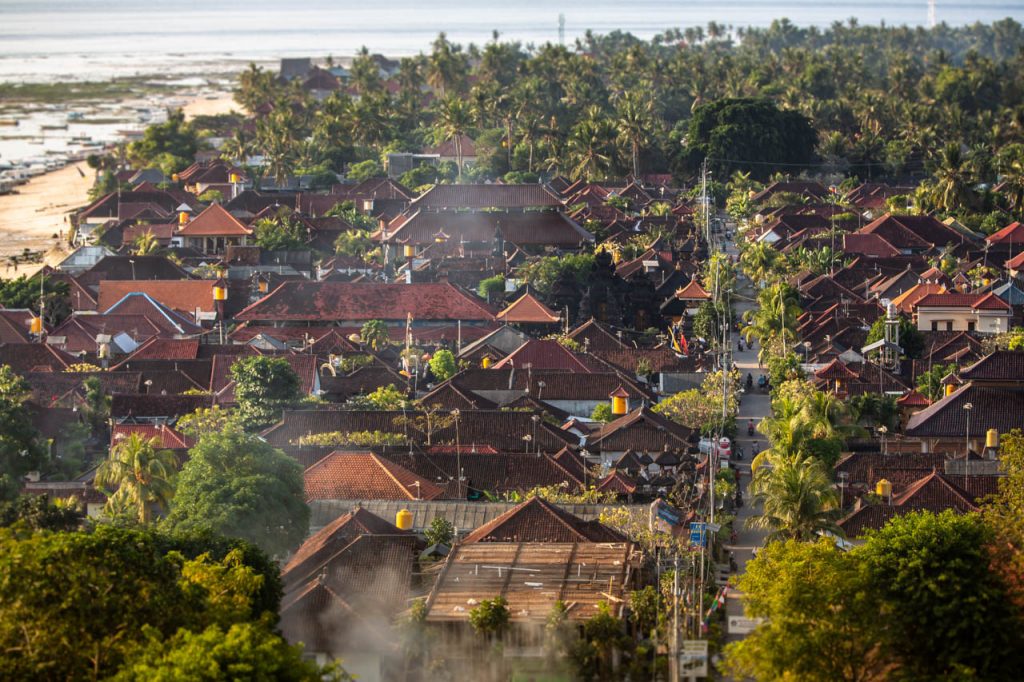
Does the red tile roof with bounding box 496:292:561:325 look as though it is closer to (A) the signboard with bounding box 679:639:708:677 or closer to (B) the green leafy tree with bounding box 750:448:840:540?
(B) the green leafy tree with bounding box 750:448:840:540

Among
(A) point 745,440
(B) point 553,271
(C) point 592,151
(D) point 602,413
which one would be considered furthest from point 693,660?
(C) point 592,151

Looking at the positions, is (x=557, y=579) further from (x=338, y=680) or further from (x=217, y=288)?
(x=217, y=288)

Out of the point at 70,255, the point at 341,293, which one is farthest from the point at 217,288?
the point at 70,255

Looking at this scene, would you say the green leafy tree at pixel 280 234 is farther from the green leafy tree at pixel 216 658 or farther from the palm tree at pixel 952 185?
the green leafy tree at pixel 216 658

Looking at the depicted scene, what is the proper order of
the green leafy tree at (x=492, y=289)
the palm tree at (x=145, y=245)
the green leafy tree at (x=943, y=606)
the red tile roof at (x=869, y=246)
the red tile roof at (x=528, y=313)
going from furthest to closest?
the red tile roof at (x=869, y=246)
the palm tree at (x=145, y=245)
the green leafy tree at (x=492, y=289)
the red tile roof at (x=528, y=313)
the green leafy tree at (x=943, y=606)

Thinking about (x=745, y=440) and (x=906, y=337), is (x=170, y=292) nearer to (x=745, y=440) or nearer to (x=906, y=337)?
(x=906, y=337)

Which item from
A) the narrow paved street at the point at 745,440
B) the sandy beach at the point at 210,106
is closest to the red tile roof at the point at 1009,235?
the narrow paved street at the point at 745,440
